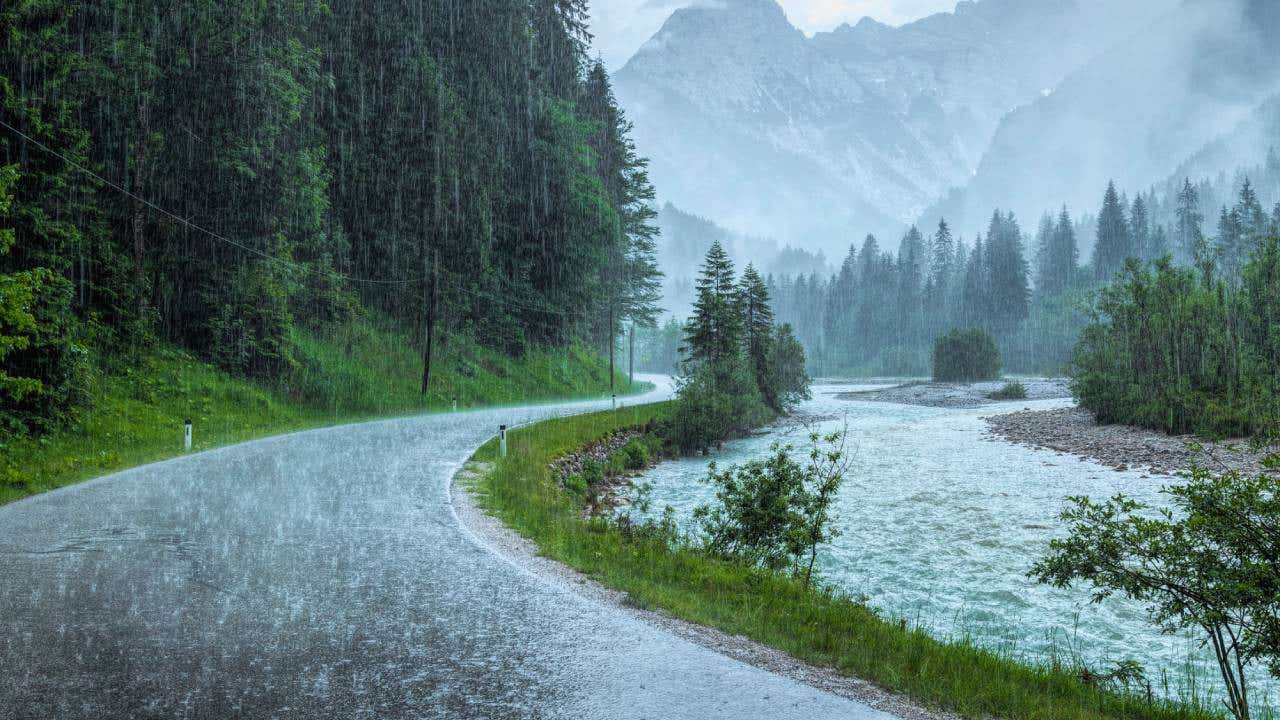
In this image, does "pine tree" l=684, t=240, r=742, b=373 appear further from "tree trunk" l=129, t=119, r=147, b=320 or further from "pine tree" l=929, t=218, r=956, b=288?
"pine tree" l=929, t=218, r=956, b=288

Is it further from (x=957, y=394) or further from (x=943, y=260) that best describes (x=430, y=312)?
(x=943, y=260)

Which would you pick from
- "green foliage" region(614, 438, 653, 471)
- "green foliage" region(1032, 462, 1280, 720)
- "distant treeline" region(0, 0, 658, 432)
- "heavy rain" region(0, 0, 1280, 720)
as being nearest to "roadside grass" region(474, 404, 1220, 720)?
"heavy rain" region(0, 0, 1280, 720)

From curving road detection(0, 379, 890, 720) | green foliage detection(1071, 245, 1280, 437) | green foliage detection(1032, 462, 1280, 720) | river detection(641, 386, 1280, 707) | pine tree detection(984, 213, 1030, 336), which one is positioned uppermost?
pine tree detection(984, 213, 1030, 336)

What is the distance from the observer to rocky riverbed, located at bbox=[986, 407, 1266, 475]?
907 inches

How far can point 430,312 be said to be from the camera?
3631 cm

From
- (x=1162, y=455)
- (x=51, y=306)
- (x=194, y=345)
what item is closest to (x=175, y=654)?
(x=51, y=306)

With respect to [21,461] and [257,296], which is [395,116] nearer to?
[257,296]

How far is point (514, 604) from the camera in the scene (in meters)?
6.33

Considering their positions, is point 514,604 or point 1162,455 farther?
point 1162,455

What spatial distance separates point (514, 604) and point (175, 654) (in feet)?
8.48

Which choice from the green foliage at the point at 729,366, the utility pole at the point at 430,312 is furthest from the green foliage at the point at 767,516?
the utility pole at the point at 430,312

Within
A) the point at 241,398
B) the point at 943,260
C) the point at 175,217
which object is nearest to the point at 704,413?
the point at 241,398

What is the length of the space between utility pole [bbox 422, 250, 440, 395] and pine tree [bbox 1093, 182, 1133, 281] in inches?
4459

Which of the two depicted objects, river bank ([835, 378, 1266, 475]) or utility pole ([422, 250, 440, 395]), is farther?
utility pole ([422, 250, 440, 395])
